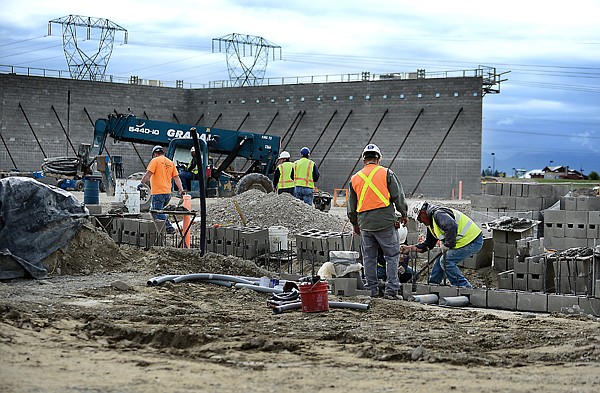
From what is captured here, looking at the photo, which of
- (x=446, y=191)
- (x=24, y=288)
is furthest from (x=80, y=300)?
(x=446, y=191)

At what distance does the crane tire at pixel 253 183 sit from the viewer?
21.5 m

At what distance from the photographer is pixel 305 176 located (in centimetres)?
1655

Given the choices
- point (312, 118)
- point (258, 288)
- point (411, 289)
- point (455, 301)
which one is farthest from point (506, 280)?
point (312, 118)

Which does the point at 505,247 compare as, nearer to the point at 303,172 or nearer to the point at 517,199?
the point at 517,199

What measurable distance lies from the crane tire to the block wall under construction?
35.7 feet

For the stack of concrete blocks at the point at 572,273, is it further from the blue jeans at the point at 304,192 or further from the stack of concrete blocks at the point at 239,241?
the blue jeans at the point at 304,192

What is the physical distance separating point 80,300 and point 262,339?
8.52 ft

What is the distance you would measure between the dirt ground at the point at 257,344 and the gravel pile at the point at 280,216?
6.43m

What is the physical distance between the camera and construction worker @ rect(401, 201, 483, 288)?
9469mm

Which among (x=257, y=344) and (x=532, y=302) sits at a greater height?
(x=257, y=344)

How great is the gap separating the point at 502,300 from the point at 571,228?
3.64 meters

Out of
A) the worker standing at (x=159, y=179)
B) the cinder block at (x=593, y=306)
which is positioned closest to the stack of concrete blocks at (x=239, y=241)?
the worker standing at (x=159, y=179)

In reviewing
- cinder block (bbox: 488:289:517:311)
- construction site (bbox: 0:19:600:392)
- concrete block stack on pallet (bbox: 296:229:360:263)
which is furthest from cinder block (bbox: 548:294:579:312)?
concrete block stack on pallet (bbox: 296:229:360:263)

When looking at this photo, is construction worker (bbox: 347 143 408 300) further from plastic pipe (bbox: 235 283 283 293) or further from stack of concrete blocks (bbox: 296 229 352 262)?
stack of concrete blocks (bbox: 296 229 352 262)
